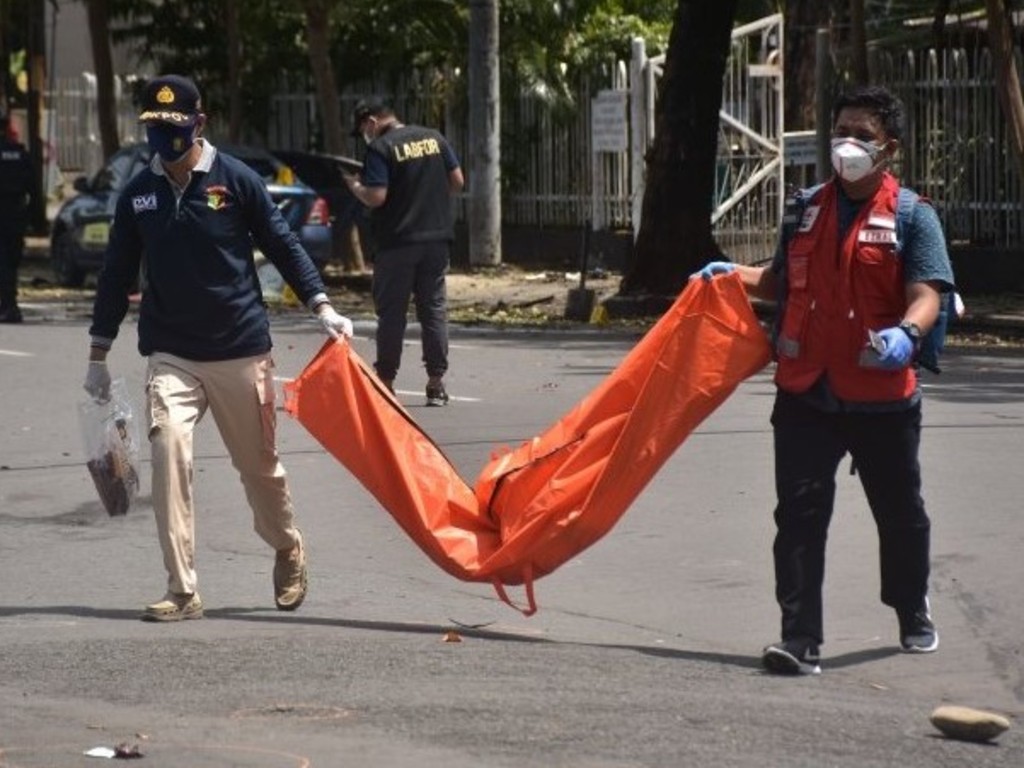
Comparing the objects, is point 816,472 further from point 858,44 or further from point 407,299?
point 858,44

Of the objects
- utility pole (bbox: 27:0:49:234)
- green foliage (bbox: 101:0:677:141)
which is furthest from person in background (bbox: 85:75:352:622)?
utility pole (bbox: 27:0:49:234)

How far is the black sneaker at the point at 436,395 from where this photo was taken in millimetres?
14602

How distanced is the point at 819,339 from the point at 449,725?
1749 mm

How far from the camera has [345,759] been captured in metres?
6.24

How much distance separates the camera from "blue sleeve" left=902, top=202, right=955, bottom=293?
7.33m

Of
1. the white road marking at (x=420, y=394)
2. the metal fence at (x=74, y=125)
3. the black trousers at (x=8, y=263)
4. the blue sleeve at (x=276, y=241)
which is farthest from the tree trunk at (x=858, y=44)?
the metal fence at (x=74, y=125)

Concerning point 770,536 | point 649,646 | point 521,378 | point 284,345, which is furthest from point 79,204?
point 649,646

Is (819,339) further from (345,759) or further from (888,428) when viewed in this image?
(345,759)

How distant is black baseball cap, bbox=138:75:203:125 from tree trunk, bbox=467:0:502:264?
17.1m

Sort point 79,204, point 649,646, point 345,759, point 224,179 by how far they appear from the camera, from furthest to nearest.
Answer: point 79,204
point 224,179
point 649,646
point 345,759

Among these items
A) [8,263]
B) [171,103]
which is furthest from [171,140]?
[8,263]

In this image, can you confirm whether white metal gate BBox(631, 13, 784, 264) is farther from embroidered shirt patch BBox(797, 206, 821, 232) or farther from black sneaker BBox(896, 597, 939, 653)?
embroidered shirt patch BBox(797, 206, 821, 232)

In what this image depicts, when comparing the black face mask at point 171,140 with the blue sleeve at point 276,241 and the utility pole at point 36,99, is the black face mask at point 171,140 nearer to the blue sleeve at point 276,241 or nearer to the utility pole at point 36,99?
the blue sleeve at point 276,241

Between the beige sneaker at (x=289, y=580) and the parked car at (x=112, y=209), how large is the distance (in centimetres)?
1624
